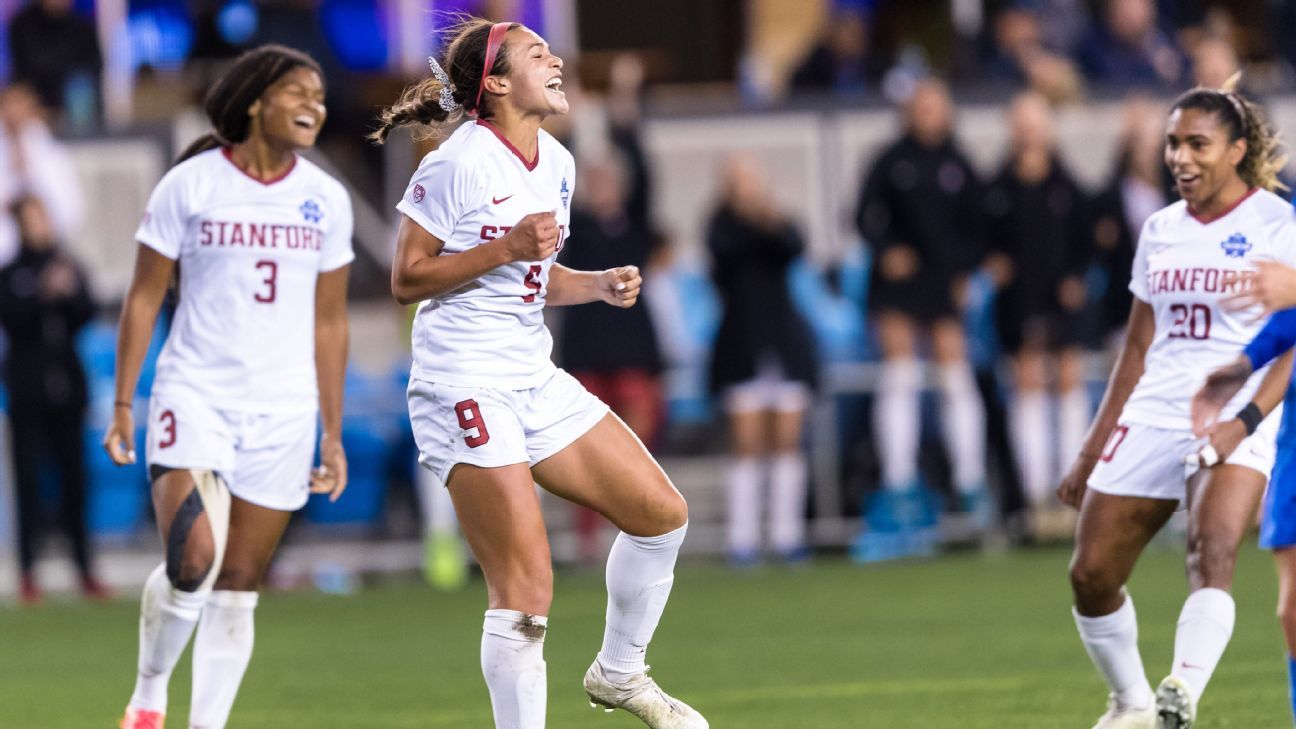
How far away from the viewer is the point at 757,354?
14.7m

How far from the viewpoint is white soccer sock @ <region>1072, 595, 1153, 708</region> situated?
681cm

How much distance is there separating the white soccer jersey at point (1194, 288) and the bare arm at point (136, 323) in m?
3.21

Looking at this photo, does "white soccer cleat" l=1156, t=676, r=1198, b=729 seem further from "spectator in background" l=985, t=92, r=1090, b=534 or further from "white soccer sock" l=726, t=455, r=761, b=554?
"spectator in background" l=985, t=92, r=1090, b=534

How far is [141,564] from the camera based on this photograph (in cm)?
1532

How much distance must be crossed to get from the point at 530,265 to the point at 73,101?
10935 millimetres

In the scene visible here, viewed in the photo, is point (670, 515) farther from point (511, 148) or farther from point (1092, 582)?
point (1092, 582)

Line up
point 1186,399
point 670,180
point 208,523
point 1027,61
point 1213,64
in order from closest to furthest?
point 1186,399
point 208,523
point 1213,64
point 670,180
point 1027,61

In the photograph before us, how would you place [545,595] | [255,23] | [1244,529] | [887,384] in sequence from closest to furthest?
[545,595] → [1244,529] → [887,384] → [255,23]

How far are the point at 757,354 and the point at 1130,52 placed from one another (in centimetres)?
475

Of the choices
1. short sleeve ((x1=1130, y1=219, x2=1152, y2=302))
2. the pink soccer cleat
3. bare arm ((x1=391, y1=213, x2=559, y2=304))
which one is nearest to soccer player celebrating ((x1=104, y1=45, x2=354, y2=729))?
the pink soccer cleat

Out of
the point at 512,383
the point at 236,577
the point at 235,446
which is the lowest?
the point at 236,577

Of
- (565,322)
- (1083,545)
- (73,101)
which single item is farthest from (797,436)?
(1083,545)

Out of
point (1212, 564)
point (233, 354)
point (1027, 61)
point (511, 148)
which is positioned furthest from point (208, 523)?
point (1027, 61)

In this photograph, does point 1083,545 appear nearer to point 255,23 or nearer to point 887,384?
point 887,384
